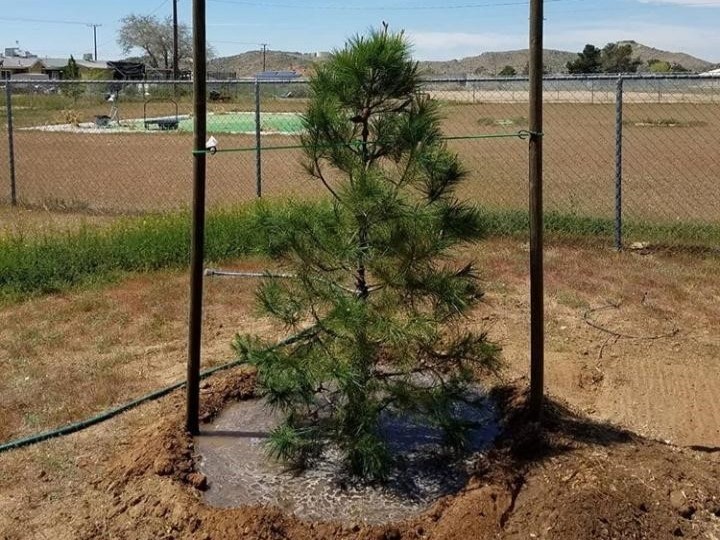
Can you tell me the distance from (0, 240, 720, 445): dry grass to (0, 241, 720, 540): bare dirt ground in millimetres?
17

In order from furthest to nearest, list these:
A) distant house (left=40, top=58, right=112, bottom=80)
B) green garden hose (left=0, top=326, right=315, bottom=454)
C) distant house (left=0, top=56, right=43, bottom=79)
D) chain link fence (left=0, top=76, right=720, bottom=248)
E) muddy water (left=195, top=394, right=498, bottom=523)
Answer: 1. distant house (left=0, top=56, right=43, bottom=79)
2. distant house (left=40, top=58, right=112, bottom=80)
3. chain link fence (left=0, top=76, right=720, bottom=248)
4. green garden hose (left=0, top=326, right=315, bottom=454)
5. muddy water (left=195, top=394, right=498, bottom=523)

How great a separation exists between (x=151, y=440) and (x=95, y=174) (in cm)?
1294

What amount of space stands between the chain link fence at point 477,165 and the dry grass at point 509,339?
1.13 m

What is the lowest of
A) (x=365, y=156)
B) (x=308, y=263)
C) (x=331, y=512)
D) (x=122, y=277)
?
(x=331, y=512)

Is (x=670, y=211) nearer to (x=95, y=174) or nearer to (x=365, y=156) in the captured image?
(x=365, y=156)

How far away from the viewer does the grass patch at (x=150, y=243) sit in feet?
23.5

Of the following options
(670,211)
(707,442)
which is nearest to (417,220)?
→ (707,442)

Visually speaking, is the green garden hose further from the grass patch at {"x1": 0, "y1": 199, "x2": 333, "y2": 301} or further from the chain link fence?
the grass patch at {"x1": 0, "y1": 199, "x2": 333, "y2": 301}

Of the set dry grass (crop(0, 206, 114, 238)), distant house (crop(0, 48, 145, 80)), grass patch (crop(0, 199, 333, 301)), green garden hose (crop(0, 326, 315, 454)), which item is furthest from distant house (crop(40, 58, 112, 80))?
green garden hose (crop(0, 326, 315, 454))

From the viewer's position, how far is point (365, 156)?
3.75m

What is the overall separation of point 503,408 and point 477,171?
10100mm

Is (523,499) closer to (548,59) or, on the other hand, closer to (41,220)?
(41,220)

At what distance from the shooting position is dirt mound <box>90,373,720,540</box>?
3.27m

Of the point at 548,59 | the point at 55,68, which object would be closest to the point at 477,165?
the point at 55,68
